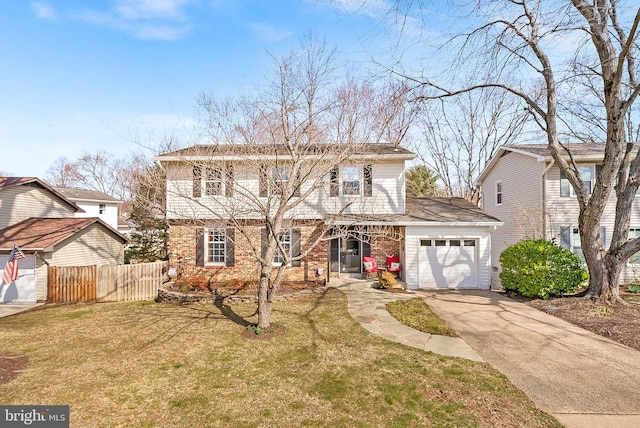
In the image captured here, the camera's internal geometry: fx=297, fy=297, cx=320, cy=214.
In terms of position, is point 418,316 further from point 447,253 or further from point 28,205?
point 28,205

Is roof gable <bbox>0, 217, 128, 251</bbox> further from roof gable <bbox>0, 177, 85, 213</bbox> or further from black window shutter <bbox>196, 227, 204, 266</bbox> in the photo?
black window shutter <bbox>196, 227, 204, 266</bbox>

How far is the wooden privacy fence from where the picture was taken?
10406 millimetres

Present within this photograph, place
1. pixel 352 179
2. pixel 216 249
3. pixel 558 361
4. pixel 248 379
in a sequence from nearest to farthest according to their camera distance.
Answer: pixel 248 379
pixel 558 361
pixel 352 179
pixel 216 249

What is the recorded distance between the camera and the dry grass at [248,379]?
3.81 m

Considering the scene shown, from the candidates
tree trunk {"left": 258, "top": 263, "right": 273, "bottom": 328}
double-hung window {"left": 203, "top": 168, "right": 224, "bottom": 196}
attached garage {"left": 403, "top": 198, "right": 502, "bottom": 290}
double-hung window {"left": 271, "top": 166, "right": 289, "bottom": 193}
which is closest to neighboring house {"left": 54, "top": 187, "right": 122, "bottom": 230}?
double-hung window {"left": 203, "top": 168, "right": 224, "bottom": 196}

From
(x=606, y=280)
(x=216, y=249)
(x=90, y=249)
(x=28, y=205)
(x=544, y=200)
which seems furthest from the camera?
(x=28, y=205)

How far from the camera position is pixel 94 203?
26.2 metres

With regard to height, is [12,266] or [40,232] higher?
[40,232]

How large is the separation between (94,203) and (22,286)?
1853 cm

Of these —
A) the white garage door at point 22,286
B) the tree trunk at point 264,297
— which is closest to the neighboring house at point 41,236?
the white garage door at point 22,286

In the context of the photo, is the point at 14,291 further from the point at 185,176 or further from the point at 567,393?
the point at 567,393

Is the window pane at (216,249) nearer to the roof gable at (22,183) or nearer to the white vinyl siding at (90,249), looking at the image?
the white vinyl siding at (90,249)

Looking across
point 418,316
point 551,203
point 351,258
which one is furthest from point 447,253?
point 551,203

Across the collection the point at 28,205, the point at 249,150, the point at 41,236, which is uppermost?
the point at 249,150
